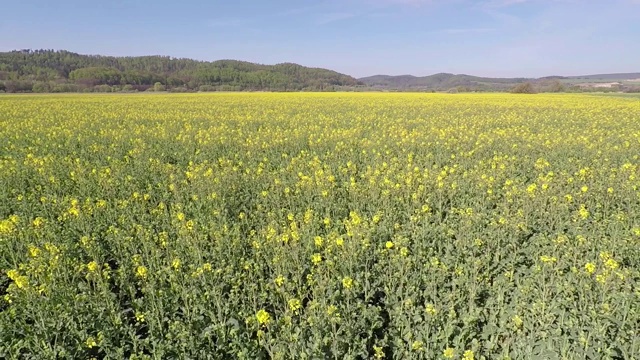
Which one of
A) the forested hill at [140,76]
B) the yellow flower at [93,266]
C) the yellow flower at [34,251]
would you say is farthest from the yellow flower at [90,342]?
the forested hill at [140,76]

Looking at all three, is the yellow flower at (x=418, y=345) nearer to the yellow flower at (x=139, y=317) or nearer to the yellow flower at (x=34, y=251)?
the yellow flower at (x=139, y=317)

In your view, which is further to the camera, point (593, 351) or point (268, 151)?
point (268, 151)

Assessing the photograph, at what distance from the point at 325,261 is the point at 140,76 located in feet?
293

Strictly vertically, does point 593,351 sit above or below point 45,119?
below

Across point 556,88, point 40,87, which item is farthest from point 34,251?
point 556,88

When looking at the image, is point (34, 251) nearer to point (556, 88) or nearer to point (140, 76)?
point (556, 88)

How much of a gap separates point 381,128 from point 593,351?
1373 centimetres

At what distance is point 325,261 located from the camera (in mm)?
4902

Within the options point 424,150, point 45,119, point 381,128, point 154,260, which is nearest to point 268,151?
point 424,150

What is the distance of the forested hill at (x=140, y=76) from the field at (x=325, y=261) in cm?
6577

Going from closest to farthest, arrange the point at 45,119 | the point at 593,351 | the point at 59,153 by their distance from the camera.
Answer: the point at 593,351 → the point at 59,153 → the point at 45,119

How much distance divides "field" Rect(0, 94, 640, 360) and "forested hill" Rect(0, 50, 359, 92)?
216 ft

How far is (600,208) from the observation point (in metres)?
7.11

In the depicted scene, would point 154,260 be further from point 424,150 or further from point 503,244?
point 424,150
